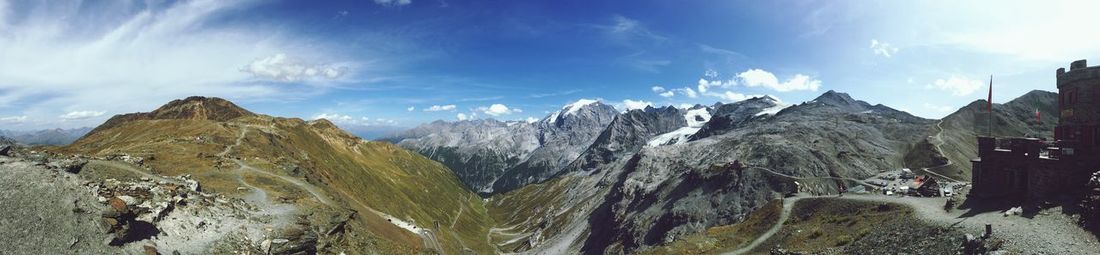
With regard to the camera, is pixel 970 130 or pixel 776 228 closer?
pixel 776 228

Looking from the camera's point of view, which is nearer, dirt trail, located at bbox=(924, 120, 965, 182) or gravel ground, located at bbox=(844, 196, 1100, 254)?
gravel ground, located at bbox=(844, 196, 1100, 254)

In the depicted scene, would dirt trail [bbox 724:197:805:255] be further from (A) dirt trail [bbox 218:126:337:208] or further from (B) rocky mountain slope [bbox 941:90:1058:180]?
(B) rocky mountain slope [bbox 941:90:1058:180]

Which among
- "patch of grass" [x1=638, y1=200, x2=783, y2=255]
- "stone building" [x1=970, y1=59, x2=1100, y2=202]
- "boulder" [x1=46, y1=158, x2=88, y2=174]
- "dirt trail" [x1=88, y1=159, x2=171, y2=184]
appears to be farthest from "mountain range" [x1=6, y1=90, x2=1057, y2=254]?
"stone building" [x1=970, y1=59, x2=1100, y2=202]

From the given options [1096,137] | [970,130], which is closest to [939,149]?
[970,130]

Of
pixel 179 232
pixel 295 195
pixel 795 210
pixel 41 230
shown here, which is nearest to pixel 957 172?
pixel 795 210

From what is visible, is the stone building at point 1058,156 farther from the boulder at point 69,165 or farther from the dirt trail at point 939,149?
the boulder at point 69,165

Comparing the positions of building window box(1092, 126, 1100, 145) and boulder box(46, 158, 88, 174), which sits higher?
building window box(1092, 126, 1100, 145)

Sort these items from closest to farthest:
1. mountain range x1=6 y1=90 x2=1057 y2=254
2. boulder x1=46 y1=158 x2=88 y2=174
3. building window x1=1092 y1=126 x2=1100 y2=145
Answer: building window x1=1092 y1=126 x2=1100 y2=145
boulder x1=46 y1=158 x2=88 y2=174
mountain range x1=6 y1=90 x2=1057 y2=254

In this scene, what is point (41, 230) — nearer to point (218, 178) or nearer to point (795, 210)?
point (218, 178)

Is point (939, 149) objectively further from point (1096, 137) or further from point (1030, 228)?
point (1030, 228)
